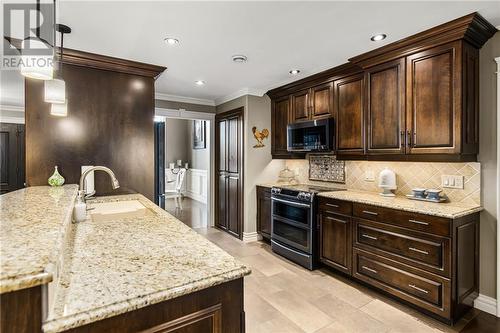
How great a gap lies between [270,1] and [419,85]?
1.62 meters

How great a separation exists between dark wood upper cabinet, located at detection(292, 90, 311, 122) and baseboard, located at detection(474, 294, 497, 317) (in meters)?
2.65

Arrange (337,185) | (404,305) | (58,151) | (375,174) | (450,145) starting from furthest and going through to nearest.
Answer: (337,185) → (375,174) → (58,151) → (404,305) → (450,145)

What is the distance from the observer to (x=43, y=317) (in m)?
0.64

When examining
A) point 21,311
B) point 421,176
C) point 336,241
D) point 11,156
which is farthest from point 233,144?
point 11,156

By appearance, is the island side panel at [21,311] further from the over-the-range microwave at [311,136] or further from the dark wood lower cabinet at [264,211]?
the dark wood lower cabinet at [264,211]

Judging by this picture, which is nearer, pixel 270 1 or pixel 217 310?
pixel 217 310

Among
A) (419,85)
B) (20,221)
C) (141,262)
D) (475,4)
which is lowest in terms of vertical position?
(141,262)

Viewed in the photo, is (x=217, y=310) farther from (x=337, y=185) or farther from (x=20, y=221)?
(x=337, y=185)

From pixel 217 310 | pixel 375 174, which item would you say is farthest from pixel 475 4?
pixel 217 310

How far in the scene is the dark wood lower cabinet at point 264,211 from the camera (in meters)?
4.19

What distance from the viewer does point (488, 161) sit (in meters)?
2.35

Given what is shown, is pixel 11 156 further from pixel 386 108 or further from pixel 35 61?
pixel 386 108

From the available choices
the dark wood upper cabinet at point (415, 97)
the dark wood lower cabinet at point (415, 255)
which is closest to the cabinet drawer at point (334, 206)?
the dark wood lower cabinet at point (415, 255)

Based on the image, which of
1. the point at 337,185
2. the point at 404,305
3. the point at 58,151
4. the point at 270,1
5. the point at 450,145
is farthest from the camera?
the point at 337,185
